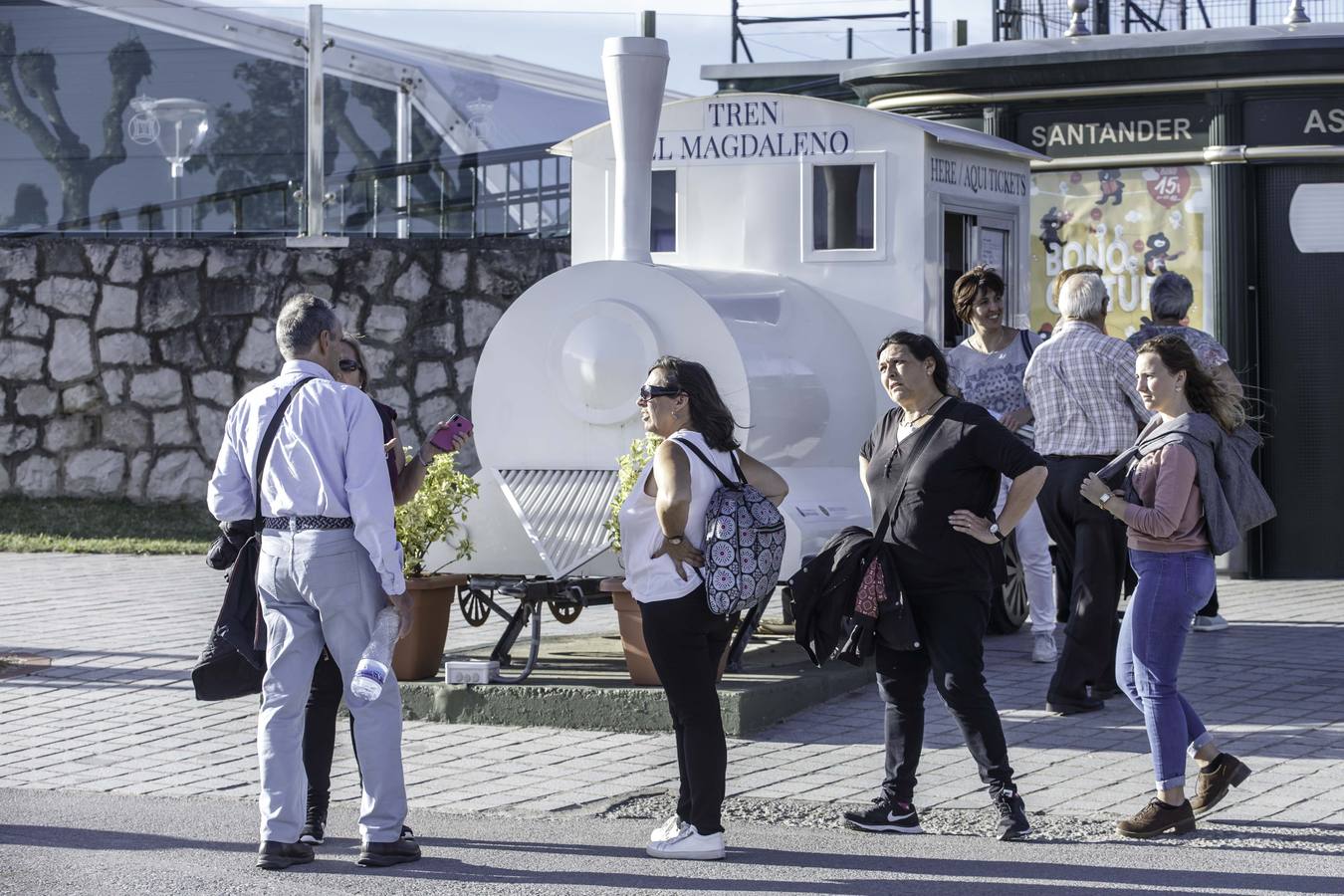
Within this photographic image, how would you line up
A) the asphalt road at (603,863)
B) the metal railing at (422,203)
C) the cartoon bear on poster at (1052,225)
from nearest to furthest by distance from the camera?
the asphalt road at (603,863) < the cartoon bear on poster at (1052,225) < the metal railing at (422,203)

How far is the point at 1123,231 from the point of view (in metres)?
12.3

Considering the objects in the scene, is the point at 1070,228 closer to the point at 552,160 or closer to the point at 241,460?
the point at 552,160

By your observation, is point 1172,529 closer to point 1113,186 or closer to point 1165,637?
point 1165,637

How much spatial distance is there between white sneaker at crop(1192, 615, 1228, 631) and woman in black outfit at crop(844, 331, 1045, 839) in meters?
4.27

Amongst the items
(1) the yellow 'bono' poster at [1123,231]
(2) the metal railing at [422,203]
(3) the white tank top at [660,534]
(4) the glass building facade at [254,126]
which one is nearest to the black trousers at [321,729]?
(3) the white tank top at [660,534]

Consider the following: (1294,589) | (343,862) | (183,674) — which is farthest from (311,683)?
(1294,589)

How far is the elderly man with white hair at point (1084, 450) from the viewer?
7805 mm

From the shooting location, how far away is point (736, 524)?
580cm

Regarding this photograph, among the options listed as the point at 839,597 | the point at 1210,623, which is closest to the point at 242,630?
the point at 839,597

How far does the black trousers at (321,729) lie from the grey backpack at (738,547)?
126 centimetres

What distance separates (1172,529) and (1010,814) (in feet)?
3.27

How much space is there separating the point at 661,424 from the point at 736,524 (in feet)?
1.38

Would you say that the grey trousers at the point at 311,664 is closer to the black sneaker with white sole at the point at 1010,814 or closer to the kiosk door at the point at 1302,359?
the black sneaker with white sole at the point at 1010,814

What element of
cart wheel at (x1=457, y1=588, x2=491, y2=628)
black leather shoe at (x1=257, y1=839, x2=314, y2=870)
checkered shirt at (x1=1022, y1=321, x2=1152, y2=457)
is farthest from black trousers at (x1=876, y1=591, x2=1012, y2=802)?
cart wheel at (x1=457, y1=588, x2=491, y2=628)
